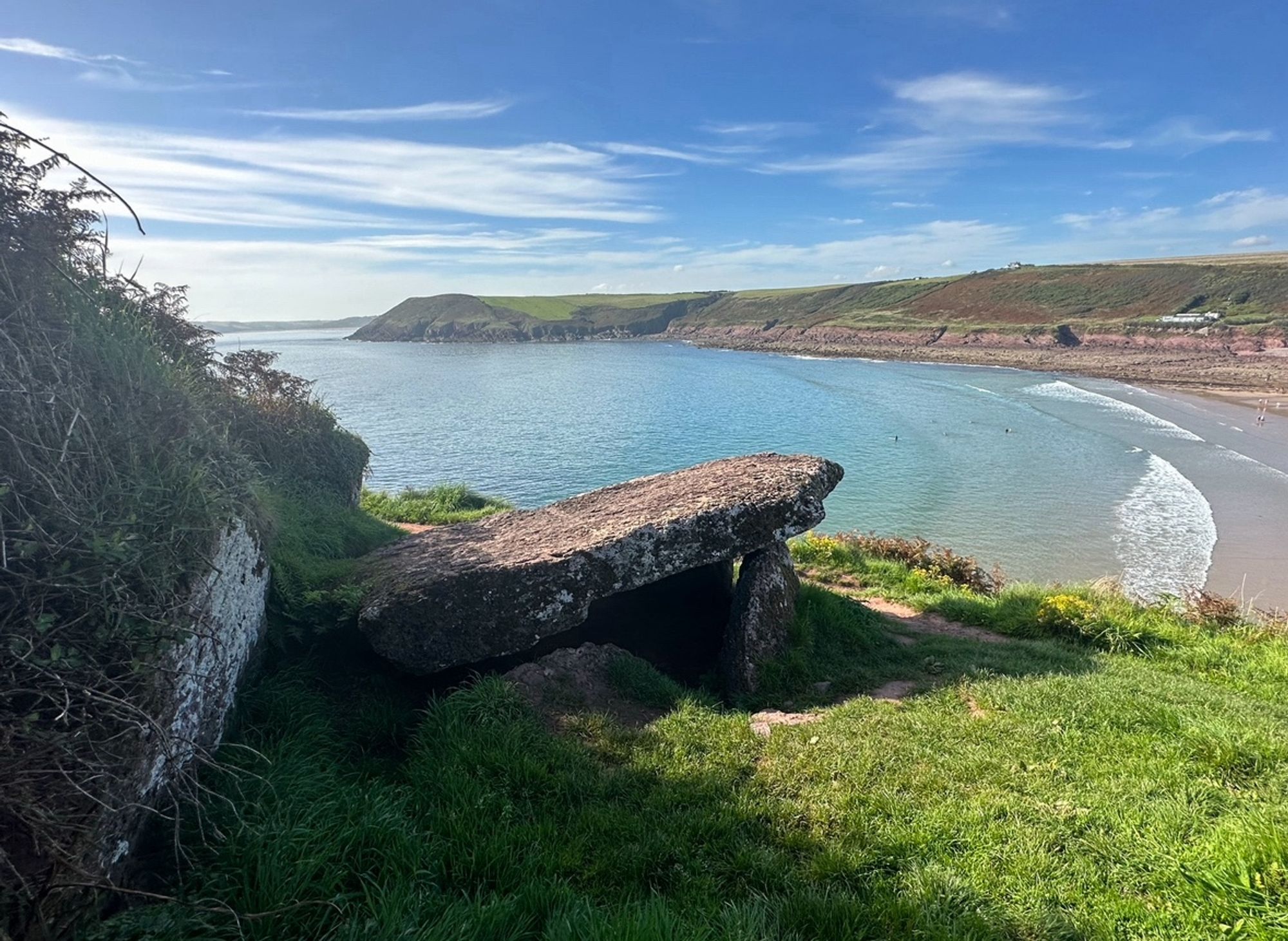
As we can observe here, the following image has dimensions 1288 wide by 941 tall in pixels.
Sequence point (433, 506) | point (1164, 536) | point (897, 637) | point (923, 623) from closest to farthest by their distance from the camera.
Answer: point (897, 637) → point (923, 623) → point (433, 506) → point (1164, 536)

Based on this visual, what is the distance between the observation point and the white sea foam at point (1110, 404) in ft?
130

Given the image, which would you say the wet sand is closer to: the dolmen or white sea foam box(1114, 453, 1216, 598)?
white sea foam box(1114, 453, 1216, 598)

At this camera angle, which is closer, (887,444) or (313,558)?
(313,558)

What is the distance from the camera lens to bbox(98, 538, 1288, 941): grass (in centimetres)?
412

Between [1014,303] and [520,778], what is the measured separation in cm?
13221

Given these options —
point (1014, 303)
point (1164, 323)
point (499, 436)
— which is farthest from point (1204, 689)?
point (1014, 303)

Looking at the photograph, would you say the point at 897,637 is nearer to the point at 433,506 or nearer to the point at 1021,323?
the point at 433,506

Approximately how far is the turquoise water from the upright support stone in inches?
491

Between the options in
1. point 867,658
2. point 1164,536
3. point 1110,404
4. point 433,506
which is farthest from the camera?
point 1110,404

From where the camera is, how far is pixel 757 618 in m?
9.40

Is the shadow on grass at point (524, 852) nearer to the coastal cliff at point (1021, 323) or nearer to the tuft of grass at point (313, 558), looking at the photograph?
the tuft of grass at point (313, 558)

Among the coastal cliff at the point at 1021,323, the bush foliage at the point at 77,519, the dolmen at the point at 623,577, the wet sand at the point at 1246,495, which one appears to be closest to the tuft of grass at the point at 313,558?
the dolmen at the point at 623,577

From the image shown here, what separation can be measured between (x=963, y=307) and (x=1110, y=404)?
80.8m

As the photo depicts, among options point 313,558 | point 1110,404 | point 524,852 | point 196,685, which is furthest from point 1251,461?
point 196,685
